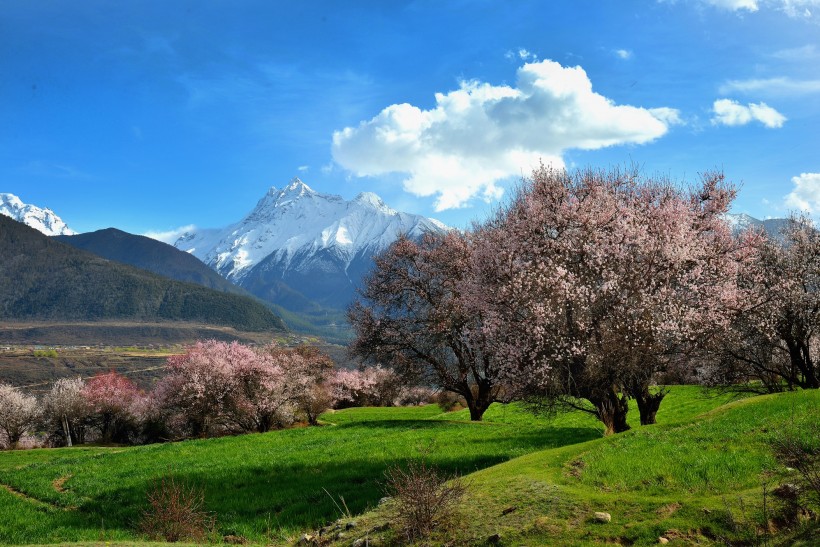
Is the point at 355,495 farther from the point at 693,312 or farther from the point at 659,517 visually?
the point at 693,312

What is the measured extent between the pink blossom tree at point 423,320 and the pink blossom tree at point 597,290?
828cm

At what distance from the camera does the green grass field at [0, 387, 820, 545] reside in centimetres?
1047

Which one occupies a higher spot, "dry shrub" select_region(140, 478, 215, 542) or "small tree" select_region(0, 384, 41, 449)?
"dry shrub" select_region(140, 478, 215, 542)

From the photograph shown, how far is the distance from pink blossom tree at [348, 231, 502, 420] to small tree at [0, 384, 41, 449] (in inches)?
2000

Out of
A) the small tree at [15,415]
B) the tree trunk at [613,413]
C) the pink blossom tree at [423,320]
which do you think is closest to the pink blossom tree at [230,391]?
the pink blossom tree at [423,320]

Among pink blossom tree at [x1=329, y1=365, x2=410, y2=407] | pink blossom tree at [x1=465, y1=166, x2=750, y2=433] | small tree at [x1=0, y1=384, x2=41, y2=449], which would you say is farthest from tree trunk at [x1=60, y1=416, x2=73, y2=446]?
pink blossom tree at [x1=465, y1=166, x2=750, y2=433]

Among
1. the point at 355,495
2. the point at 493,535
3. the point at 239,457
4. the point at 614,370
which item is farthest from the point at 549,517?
the point at 239,457

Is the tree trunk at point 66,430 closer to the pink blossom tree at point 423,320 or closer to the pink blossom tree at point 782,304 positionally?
the pink blossom tree at point 423,320

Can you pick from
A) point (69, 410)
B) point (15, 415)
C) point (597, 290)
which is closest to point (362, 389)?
point (69, 410)

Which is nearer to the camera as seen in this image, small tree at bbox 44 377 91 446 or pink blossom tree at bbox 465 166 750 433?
pink blossom tree at bbox 465 166 750 433

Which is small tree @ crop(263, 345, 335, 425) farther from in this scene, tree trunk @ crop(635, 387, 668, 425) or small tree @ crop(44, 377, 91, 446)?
tree trunk @ crop(635, 387, 668, 425)

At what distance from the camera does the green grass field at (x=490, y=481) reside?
10469 millimetres

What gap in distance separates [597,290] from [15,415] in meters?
71.0

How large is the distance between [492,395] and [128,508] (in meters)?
27.9
